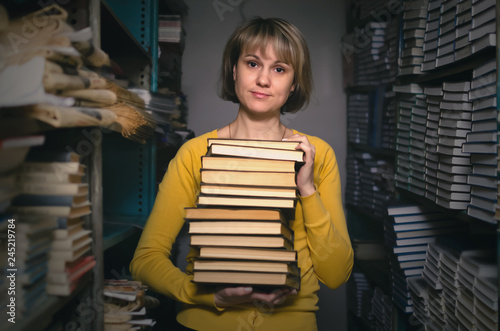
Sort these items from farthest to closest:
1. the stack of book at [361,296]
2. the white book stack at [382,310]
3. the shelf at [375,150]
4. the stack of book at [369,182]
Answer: the stack of book at [361,296] → the stack of book at [369,182] → the shelf at [375,150] → the white book stack at [382,310]

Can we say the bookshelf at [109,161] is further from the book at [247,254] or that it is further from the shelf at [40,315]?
the book at [247,254]

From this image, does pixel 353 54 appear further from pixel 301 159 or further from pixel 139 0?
pixel 301 159

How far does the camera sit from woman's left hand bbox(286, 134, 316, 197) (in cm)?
109

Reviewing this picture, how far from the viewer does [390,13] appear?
103 inches

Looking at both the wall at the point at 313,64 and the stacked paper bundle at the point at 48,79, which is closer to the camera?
the stacked paper bundle at the point at 48,79

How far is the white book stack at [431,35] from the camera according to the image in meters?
1.79

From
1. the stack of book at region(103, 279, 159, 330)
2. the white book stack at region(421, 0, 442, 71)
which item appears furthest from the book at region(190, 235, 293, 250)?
the white book stack at region(421, 0, 442, 71)

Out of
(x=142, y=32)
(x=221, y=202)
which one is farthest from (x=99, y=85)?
(x=142, y=32)

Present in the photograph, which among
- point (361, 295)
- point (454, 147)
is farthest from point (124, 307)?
point (361, 295)

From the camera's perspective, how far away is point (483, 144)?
1.36 meters

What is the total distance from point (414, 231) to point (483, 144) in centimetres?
72

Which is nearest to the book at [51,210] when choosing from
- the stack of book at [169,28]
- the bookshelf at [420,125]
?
the bookshelf at [420,125]

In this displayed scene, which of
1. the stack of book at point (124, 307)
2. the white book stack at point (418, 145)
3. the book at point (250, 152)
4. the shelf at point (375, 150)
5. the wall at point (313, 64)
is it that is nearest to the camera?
the book at point (250, 152)

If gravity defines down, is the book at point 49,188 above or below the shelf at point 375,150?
below
